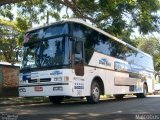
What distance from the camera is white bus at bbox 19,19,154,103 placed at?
14617 millimetres

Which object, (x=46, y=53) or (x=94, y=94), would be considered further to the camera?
(x=94, y=94)

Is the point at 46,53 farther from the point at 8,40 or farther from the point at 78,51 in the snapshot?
the point at 8,40

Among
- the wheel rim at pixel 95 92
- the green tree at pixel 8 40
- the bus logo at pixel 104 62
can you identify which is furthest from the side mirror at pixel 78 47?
the green tree at pixel 8 40

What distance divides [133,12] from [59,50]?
784 centimetres

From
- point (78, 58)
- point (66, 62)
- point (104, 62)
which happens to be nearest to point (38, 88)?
point (66, 62)

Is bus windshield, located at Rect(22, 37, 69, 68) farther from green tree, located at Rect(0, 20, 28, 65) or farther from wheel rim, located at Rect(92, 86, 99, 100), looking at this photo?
green tree, located at Rect(0, 20, 28, 65)

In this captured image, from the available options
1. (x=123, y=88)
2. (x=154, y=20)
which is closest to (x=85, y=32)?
(x=123, y=88)

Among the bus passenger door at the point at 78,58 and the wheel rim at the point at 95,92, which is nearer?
the bus passenger door at the point at 78,58

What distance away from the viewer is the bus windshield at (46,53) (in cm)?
1466

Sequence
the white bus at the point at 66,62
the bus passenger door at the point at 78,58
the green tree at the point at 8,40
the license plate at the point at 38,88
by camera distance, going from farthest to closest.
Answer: the green tree at the point at 8,40
the license plate at the point at 38,88
the bus passenger door at the point at 78,58
the white bus at the point at 66,62

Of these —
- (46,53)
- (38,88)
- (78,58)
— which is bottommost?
(38,88)

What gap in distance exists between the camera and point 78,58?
1518 cm

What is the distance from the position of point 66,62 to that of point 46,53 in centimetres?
109

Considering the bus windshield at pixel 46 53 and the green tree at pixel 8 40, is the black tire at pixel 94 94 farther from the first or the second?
the green tree at pixel 8 40
